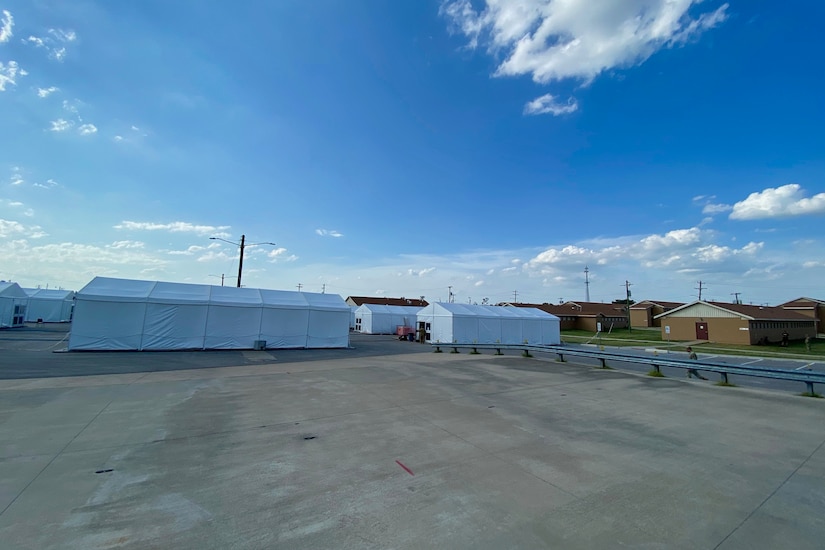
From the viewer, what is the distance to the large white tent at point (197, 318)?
21000 mm

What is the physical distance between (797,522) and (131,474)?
8.38 metres

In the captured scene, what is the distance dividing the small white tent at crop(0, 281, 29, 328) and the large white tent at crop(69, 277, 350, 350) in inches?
927

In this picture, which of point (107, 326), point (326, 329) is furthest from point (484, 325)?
point (107, 326)

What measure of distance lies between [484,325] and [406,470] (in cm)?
2880

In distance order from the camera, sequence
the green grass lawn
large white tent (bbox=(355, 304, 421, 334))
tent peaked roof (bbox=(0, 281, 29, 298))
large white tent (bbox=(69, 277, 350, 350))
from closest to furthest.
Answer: large white tent (bbox=(69, 277, 350, 350))
the green grass lawn
tent peaked roof (bbox=(0, 281, 29, 298))
large white tent (bbox=(355, 304, 421, 334))

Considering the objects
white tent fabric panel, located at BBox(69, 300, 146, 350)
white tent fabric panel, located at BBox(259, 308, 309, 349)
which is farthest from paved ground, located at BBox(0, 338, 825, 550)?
white tent fabric panel, located at BBox(259, 308, 309, 349)

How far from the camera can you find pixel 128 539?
350 centimetres

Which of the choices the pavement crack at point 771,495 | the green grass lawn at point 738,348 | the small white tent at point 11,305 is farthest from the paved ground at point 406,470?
the small white tent at point 11,305

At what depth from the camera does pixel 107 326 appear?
2109 centimetres

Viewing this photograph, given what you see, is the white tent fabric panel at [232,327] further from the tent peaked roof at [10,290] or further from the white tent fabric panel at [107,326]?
the tent peaked roof at [10,290]

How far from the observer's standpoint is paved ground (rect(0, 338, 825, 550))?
369 centimetres

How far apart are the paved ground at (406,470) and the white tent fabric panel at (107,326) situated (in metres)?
12.3

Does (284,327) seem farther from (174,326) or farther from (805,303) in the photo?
(805,303)

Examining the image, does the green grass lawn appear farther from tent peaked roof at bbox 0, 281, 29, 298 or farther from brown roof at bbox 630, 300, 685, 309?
tent peaked roof at bbox 0, 281, 29, 298
